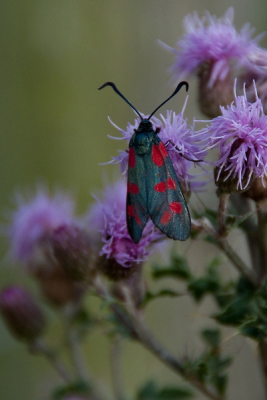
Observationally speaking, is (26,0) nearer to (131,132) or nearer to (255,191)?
(131,132)

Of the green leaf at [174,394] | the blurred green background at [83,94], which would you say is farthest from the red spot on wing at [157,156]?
the blurred green background at [83,94]

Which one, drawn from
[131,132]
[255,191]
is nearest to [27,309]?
[131,132]

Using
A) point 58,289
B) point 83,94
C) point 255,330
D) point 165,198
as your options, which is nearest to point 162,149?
point 165,198

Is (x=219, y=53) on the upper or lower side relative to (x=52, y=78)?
lower

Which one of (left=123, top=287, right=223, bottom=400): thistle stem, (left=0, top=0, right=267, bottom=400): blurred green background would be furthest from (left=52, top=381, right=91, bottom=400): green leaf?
(left=0, top=0, right=267, bottom=400): blurred green background

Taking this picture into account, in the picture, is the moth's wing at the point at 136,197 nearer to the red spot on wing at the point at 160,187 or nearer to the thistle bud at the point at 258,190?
the red spot on wing at the point at 160,187

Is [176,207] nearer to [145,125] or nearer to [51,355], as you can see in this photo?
[145,125]
